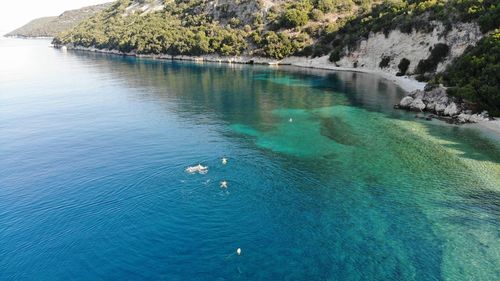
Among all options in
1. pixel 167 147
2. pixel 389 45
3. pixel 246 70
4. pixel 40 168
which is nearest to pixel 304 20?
pixel 246 70

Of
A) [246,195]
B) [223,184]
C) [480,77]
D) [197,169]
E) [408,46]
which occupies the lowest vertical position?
[246,195]

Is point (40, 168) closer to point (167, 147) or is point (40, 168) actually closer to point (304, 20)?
point (167, 147)

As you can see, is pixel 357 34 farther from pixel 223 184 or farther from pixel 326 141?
pixel 223 184

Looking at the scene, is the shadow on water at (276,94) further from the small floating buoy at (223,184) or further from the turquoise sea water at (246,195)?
the small floating buoy at (223,184)

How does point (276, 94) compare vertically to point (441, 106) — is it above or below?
below

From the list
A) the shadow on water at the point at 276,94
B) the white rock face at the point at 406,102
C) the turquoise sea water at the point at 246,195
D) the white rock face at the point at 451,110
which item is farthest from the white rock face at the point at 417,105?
the turquoise sea water at the point at 246,195

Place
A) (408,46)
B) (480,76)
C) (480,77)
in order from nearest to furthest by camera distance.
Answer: (480,77)
(480,76)
(408,46)

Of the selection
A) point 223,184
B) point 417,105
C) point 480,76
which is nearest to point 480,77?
point 480,76
